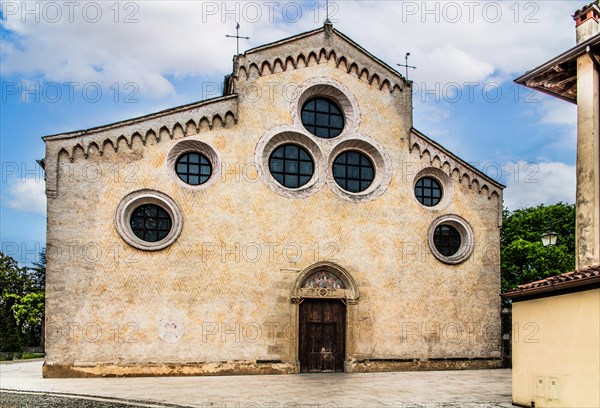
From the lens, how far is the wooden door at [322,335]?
19.8 meters

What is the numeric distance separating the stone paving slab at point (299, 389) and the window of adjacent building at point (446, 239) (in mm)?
4903

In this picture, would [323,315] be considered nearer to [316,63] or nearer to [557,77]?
[316,63]

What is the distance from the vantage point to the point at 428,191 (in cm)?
2250

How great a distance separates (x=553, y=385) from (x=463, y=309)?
1001cm

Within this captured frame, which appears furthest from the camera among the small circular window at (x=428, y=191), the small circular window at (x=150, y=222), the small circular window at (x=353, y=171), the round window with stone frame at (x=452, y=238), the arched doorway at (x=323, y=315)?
the small circular window at (x=428, y=191)

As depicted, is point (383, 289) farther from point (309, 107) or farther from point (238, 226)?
point (309, 107)

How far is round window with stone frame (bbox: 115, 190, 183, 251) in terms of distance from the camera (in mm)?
18384

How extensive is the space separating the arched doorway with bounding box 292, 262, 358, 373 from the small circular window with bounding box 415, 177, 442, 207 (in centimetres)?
467

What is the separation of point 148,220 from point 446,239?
11493mm

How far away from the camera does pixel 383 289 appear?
68.1ft

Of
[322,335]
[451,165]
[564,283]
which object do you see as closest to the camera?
[564,283]

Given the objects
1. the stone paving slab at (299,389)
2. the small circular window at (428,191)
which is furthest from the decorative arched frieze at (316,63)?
the stone paving slab at (299,389)

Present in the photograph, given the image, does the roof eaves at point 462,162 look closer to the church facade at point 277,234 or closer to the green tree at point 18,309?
the church facade at point 277,234

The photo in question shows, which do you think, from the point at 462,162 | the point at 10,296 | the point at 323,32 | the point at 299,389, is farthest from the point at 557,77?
the point at 10,296
